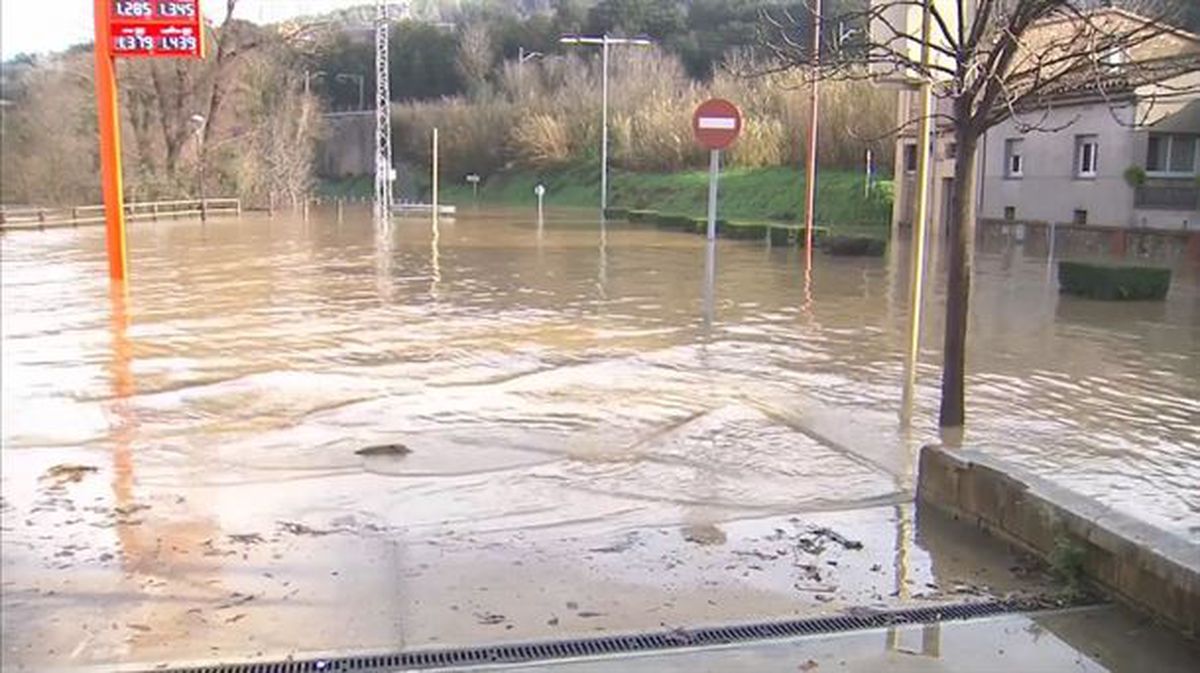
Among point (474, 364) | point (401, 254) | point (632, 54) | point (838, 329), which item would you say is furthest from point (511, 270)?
point (632, 54)

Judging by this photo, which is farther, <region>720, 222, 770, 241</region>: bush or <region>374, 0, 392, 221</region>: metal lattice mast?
<region>374, 0, 392, 221</region>: metal lattice mast

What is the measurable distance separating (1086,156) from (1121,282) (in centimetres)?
1584

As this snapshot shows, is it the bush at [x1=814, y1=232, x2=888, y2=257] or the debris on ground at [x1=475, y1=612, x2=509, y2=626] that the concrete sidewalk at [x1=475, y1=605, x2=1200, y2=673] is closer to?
the debris on ground at [x1=475, y1=612, x2=509, y2=626]

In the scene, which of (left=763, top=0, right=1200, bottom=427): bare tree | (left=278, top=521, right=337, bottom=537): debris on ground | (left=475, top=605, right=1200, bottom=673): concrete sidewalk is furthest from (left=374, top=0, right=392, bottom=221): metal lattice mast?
(left=475, top=605, right=1200, bottom=673): concrete sidewalk

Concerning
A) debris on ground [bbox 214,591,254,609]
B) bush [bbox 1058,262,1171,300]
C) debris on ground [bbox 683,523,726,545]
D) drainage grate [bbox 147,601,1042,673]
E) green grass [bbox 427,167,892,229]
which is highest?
green grass [bbox 427,167,892,229]

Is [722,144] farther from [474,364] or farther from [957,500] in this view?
[957,500]

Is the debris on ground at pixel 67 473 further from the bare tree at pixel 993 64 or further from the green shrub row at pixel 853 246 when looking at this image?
the green shrub row at pixel 853 246

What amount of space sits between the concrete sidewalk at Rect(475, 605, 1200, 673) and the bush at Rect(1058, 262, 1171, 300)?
15396 mm

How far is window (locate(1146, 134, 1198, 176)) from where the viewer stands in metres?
31.0

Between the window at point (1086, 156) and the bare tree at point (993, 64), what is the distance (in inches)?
1034

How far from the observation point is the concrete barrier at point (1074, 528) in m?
4.27

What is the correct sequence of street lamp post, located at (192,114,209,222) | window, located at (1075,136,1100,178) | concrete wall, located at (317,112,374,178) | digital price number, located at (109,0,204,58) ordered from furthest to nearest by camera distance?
concrete wall, located at (317,112,374,178), street lamp post, located at (192,114,209,222), window, located at (1075,136,1100,178), digital price number, located at (109,0,204,58)

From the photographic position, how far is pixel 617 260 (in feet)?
87.2

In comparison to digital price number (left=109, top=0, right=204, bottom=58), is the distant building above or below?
below
